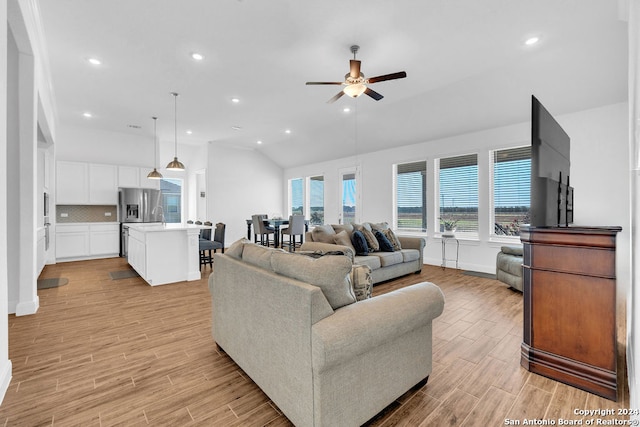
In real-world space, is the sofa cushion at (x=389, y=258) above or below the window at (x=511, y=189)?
below

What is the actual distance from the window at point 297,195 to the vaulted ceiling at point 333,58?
3785 millimetres

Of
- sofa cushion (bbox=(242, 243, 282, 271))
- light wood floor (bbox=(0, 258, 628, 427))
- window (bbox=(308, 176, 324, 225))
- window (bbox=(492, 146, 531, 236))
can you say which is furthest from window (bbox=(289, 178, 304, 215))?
sofa cushion (bbox=(242, 243, 282, 271))

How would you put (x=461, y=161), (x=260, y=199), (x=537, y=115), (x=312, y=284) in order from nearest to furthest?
(x=312, y=284)
(x=537, y=115)
(x=461, y=161)
(x=260, y=199)

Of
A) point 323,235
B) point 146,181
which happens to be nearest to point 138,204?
point 146,181

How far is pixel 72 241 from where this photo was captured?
6.63 meters

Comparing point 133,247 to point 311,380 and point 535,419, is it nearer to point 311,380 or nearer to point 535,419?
point 311,380

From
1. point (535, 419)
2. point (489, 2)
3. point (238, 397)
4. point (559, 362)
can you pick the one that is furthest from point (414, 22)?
point (238, 397)

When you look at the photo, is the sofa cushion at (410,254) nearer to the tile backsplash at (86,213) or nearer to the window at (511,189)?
the window at (511,189)

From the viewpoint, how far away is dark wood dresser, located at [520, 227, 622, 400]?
1908mm

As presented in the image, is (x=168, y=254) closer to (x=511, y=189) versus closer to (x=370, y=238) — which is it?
(x=370, y=238)

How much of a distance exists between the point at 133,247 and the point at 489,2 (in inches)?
247

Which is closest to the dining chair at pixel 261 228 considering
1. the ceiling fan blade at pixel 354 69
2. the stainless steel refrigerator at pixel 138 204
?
the stainless steel refrigerator at pixel 138 204

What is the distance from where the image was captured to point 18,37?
2.86 metres

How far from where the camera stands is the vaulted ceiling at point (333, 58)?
2855 mm
